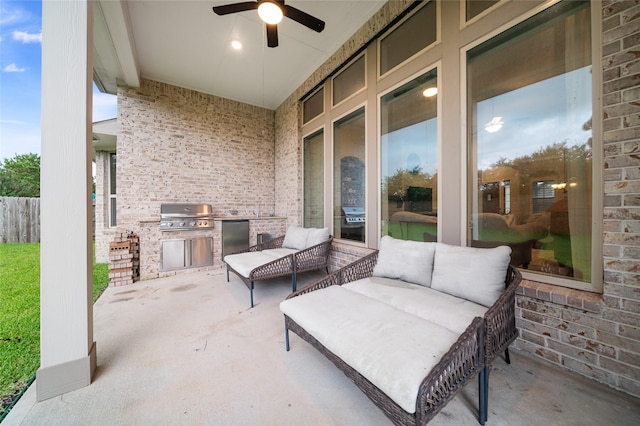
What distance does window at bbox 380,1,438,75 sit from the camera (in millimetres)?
2725

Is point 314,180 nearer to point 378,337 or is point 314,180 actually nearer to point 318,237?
point 318,237

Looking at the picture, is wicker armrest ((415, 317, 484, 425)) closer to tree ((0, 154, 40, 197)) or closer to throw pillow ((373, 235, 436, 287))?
throw pillow ((373, 235, 436, 287))

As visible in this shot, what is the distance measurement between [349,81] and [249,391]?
4.32m

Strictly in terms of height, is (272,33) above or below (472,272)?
above

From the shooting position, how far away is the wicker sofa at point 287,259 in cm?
312

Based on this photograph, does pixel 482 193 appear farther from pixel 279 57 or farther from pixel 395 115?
pixel 279 57

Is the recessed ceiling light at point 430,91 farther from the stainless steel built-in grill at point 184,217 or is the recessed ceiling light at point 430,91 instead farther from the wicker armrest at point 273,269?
the stainless steel built-in grill at point 184,217

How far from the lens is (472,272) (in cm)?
183

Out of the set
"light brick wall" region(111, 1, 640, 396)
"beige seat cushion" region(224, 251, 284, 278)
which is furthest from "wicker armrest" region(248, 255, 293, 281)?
"light brick wall" region(111, 1, 640, 396)

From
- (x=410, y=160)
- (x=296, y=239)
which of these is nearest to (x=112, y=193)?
(x=296, y=239)

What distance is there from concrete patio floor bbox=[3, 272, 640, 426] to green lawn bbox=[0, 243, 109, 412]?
376 millimetres

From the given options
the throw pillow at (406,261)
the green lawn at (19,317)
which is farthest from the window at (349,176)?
the green lawn at (19,317)

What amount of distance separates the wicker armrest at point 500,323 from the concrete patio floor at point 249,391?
332mm

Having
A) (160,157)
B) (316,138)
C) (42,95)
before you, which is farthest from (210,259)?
(42,95)
